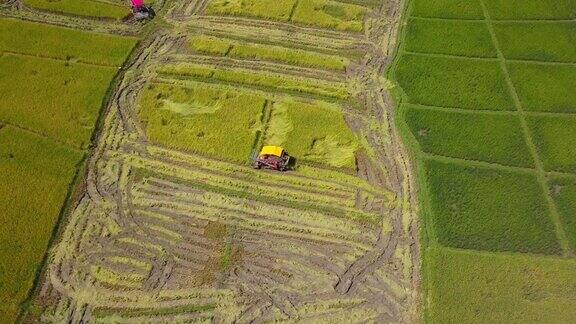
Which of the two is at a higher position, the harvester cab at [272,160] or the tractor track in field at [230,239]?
the harvester cab at [272,160]

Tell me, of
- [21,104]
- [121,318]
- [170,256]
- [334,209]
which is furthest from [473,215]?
[21,104]

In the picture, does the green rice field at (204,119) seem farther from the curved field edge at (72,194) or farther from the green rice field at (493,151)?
the green rice field at (493,151)

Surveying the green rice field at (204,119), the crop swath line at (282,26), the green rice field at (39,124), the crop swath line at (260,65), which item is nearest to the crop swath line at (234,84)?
the green rice field at (204,119)

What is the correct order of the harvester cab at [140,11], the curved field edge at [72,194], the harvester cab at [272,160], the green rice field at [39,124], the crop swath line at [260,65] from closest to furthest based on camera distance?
1. the curved field edge at [72,194]
2. the green rice field at [39,124]
3. the harvester cab at [272,160]
4. the crop swath line at [260,65]
5. the harvester cab at [140,11]

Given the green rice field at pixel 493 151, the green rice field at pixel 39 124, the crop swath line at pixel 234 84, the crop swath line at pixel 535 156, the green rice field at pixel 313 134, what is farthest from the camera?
the crop swath line at pixel 234 84

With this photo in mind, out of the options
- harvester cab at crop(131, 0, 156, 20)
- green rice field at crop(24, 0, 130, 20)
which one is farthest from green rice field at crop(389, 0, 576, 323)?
green rice field at crop(24, 0, 130, 20)

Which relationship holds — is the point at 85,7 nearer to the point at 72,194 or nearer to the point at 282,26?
the point at 282,26

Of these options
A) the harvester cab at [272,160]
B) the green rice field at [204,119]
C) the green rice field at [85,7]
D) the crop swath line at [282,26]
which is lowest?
the harvester cab at [272,160]
